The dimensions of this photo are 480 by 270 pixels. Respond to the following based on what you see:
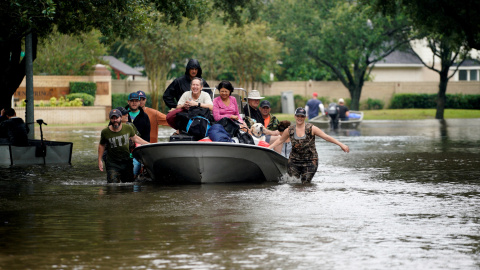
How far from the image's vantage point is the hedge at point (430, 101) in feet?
199

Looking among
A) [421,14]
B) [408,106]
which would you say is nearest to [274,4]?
[408,106]

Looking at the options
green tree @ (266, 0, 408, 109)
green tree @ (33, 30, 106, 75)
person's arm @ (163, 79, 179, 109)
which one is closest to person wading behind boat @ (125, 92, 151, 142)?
person's arm @ (163, 79, 179, 109)

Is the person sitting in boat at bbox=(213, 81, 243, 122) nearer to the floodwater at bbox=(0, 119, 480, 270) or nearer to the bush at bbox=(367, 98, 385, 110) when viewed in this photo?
the floodwater at bbox=(0, 119, 480, 270)

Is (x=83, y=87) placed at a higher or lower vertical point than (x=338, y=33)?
lower

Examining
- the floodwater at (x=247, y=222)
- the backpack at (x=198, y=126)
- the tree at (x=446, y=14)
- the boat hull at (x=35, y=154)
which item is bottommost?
the floodwater at (x=247, y=222)

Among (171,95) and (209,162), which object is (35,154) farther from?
(209,162)

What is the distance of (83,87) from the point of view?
46.1 m

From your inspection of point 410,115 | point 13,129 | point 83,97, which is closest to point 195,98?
point 13,129

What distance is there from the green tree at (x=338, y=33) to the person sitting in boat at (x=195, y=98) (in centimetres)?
3565

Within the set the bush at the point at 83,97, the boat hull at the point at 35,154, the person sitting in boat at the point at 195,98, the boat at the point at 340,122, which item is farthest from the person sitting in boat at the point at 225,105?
the bush at the point at 83,97

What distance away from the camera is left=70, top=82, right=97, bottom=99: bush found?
150 ft

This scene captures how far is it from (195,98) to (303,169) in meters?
2.21

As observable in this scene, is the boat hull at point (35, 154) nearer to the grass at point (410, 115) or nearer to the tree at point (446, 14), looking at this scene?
the tree at point (446, 14)

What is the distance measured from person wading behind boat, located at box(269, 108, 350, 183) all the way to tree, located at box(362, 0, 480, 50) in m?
16.5
